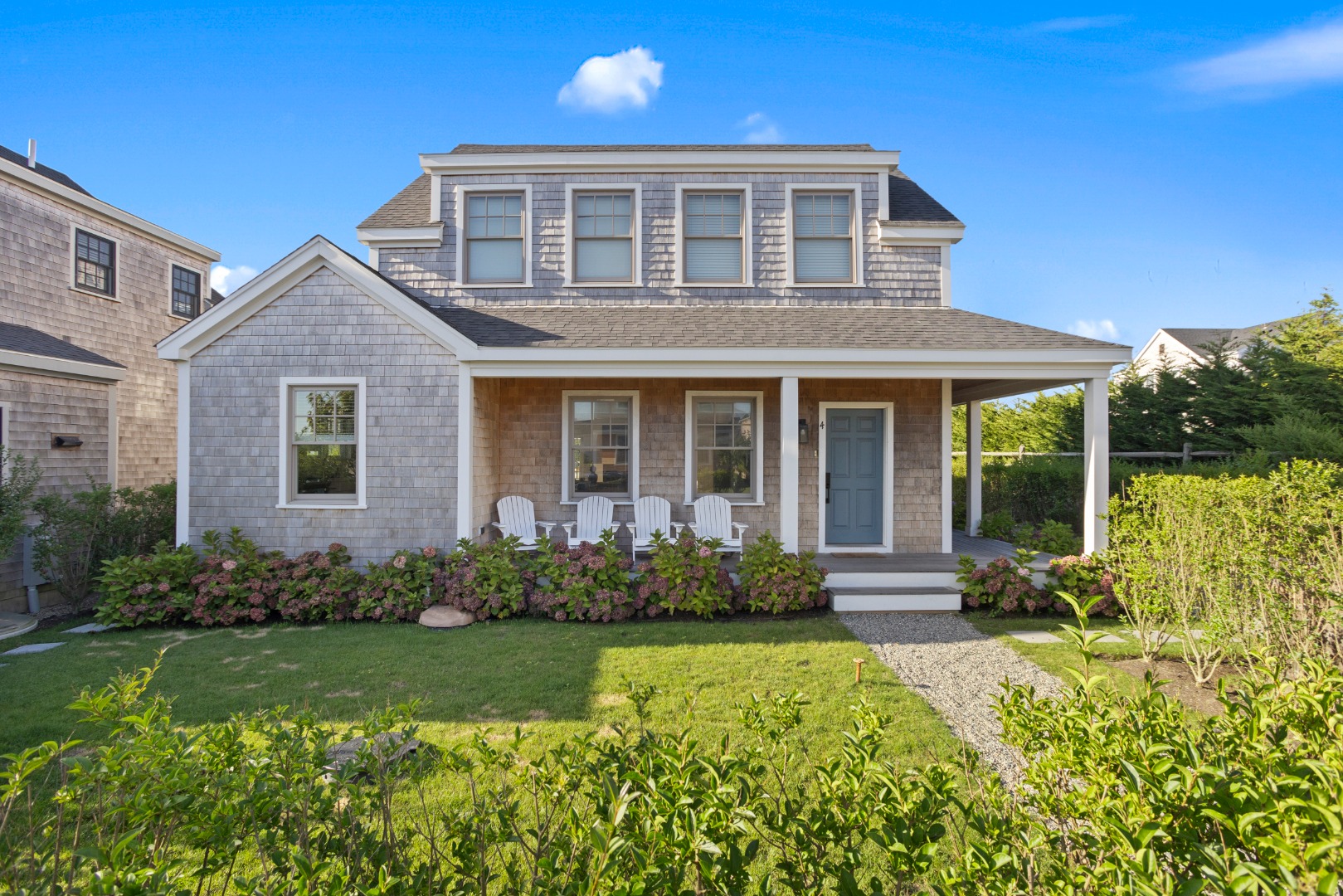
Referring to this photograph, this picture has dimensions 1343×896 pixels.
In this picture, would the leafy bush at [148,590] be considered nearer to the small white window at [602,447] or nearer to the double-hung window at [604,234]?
the small white window at [602,447]

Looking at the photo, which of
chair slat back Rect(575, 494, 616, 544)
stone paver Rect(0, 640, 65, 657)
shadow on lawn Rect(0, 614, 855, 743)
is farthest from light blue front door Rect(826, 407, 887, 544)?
stone paver Rect(0, 640, 65, 657)

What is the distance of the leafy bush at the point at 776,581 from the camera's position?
25.2ft

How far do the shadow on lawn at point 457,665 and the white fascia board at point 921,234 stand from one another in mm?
5942

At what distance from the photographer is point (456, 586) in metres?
7.61

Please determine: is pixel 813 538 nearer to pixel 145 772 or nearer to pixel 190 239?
pixel 145 772

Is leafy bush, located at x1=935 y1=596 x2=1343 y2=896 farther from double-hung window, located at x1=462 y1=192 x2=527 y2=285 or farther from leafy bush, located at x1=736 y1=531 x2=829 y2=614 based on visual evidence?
double-hung window, located at x1=462 y1=192 x2=527 y2=285

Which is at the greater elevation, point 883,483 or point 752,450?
point 752,450

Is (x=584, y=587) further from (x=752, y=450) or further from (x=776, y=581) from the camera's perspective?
(x=752, y=450)

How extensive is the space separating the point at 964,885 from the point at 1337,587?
513 centimetres

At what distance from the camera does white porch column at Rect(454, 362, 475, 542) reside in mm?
8297

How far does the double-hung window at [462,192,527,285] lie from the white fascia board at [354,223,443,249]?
46 centimetres

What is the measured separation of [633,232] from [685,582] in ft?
18.4

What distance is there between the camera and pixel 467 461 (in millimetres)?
8312

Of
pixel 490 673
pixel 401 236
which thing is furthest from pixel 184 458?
pixel 490 673
